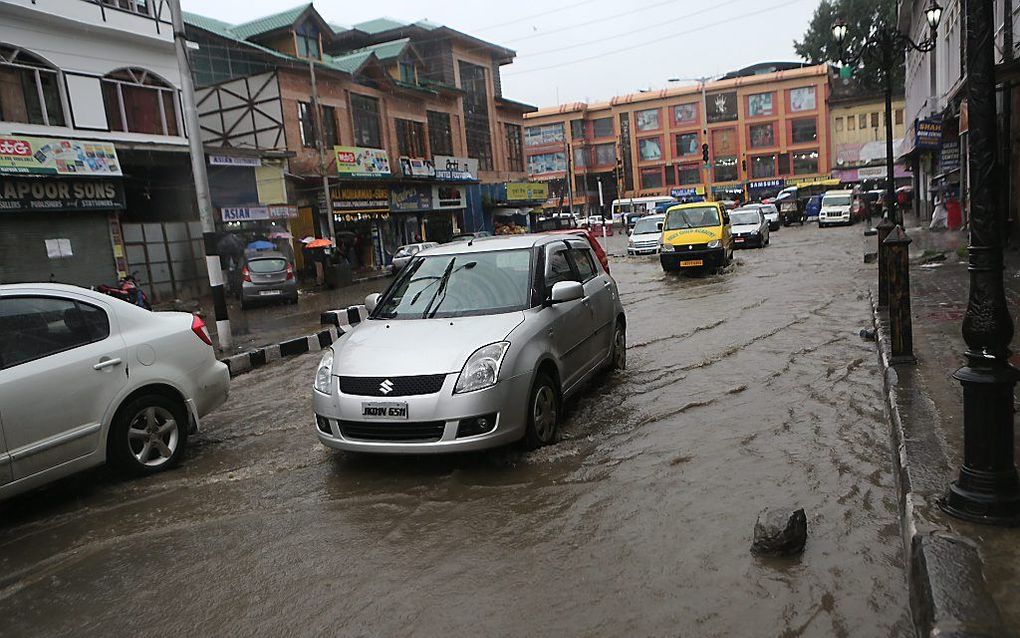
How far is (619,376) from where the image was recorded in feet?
26.6

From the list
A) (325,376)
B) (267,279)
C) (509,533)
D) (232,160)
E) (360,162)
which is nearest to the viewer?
(509,533)

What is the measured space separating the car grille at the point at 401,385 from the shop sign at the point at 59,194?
1624 cm

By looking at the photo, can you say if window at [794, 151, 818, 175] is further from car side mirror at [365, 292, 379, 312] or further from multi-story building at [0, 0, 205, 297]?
car side mirror at [365, 292, 379, 312]

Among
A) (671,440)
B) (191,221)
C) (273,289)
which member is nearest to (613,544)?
(671,440)

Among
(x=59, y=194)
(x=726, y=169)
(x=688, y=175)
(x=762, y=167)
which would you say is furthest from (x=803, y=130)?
(x=59, y=194)

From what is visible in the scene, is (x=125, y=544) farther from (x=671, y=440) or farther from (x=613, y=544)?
(x=671, y=440)

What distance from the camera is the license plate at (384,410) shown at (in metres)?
5.02

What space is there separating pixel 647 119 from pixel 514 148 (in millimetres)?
32584

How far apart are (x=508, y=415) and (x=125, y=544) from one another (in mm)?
2588

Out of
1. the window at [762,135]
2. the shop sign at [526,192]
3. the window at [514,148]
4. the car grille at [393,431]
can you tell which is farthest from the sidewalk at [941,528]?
the window at [762,135]

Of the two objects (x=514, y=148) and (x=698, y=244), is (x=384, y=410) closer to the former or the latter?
(x=698, y=244)

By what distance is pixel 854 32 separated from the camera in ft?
192

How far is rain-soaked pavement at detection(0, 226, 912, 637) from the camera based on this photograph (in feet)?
11.3

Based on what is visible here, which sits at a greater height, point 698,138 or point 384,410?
point 698,138
